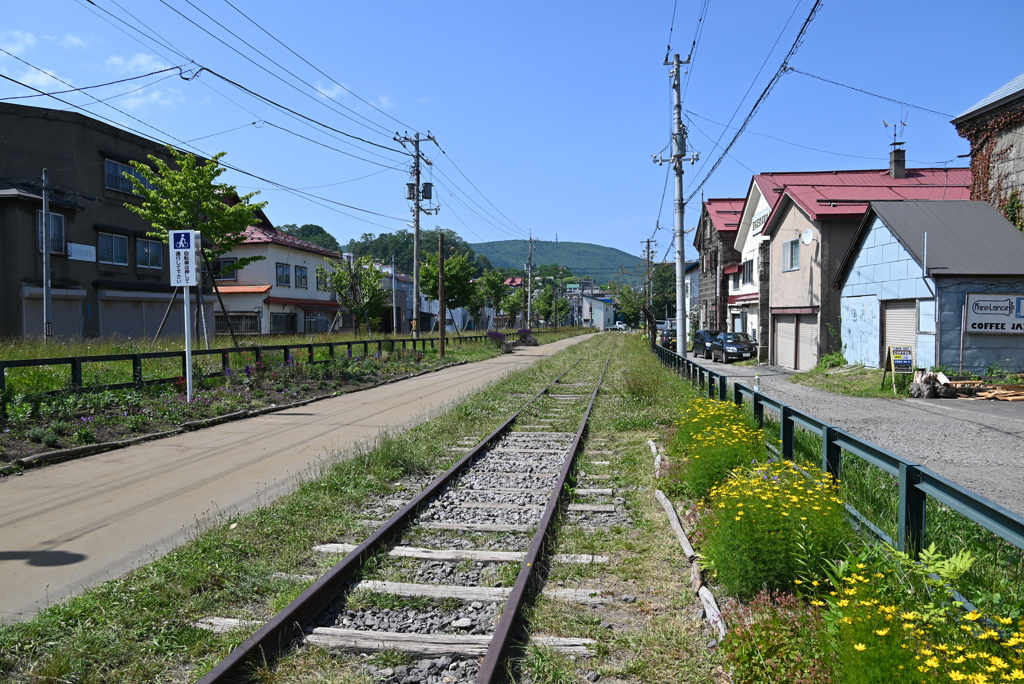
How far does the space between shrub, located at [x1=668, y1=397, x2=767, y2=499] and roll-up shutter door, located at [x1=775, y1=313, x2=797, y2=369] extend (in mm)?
22452

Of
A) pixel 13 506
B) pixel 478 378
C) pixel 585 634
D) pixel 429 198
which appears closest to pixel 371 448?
pixel 13 506

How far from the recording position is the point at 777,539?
172 inches

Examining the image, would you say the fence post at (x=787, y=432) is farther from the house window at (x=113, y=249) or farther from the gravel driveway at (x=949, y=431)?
the house window at (x=113, y=249)

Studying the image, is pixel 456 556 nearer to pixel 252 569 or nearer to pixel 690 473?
pixel 252 569

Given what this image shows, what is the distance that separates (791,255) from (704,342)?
8771 millimetres

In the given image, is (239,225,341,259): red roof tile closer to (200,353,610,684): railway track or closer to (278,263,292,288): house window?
(278,263,292,288): house window

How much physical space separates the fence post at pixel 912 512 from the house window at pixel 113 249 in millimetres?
35527

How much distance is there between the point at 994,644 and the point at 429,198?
132 ft

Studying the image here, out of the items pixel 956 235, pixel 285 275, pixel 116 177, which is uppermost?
pixel 116 177

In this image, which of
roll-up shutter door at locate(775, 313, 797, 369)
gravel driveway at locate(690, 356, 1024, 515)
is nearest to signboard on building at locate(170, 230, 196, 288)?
gravel driveway at locate(690, 356, 1024, 515)

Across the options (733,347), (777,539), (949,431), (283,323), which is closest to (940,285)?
(949,431)

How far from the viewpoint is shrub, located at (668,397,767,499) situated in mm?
6879

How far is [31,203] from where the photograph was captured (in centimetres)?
2803

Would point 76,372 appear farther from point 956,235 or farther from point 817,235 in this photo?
point 817,235
